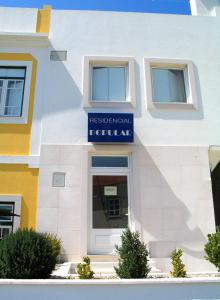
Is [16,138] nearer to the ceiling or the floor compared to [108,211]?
nearer to the ceiling

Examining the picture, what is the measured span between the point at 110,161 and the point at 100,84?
230 centimetres

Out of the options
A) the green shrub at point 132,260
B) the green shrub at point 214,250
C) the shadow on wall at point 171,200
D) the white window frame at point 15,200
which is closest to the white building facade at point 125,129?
the shadow on wall at point 171,200

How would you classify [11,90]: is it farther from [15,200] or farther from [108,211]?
[108,211]

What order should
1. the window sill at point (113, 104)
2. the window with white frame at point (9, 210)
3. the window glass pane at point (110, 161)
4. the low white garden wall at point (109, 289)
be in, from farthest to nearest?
the window sill at point (113, 104)
the window glass pane at point (110, 161)
the window with white frame at point (9, 210)
the low white garden wall at point (109, 289)

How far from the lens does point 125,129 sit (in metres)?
8.94

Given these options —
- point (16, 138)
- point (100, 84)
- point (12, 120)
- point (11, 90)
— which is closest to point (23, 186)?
point (16, 138)

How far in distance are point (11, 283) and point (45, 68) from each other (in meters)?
6.15

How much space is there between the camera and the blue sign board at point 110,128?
878 cm

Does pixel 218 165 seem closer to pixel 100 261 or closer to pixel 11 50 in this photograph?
pixel 100 261

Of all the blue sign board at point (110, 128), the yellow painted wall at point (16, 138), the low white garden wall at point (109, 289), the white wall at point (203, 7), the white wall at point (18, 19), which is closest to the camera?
the low white garden wall at point (109, 289)

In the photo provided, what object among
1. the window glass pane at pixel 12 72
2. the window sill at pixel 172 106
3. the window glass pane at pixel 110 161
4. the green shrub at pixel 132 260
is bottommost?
the green shrub at pixel 132 260

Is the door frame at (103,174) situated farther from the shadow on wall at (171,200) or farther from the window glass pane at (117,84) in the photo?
the window glass pane at (117,84)

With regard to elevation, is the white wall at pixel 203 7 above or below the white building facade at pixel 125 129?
above

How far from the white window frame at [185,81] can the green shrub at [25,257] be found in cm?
501
